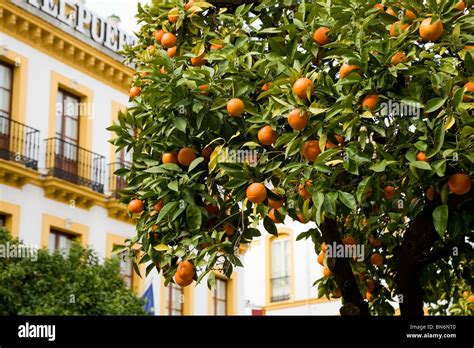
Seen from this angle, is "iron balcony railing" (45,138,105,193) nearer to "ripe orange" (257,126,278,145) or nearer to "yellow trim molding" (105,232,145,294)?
"yellow trim molding" (105,232,145,294)

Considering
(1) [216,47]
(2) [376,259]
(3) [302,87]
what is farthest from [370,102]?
(2) [376,259]

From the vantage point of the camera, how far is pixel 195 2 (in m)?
7.87

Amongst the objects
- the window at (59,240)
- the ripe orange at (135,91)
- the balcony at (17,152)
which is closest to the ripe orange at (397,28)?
the ripe orange at (135,91)

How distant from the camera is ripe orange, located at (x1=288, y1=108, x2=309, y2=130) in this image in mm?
6301

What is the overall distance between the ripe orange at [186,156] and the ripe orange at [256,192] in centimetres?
76

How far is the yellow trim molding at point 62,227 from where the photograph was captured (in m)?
22.7

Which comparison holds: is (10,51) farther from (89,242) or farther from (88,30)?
(89,242)

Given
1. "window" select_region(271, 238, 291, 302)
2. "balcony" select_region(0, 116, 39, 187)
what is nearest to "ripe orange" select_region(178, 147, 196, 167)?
"balcony" select_region(0, 116, 39, 187)

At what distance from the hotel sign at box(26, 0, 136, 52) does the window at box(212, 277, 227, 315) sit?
8.21 metres

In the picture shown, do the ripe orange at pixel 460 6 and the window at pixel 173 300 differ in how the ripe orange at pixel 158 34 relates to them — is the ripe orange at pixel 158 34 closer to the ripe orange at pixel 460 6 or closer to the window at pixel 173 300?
the ripe orange at pixel 460 6

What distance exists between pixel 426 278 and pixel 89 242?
54.7ft

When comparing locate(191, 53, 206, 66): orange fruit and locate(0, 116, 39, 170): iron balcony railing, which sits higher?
locate(0, 116, 39, 170): iron balcony railing

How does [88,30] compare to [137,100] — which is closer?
[137,100]

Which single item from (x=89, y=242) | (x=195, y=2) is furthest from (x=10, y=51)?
(x=195, y=2)
